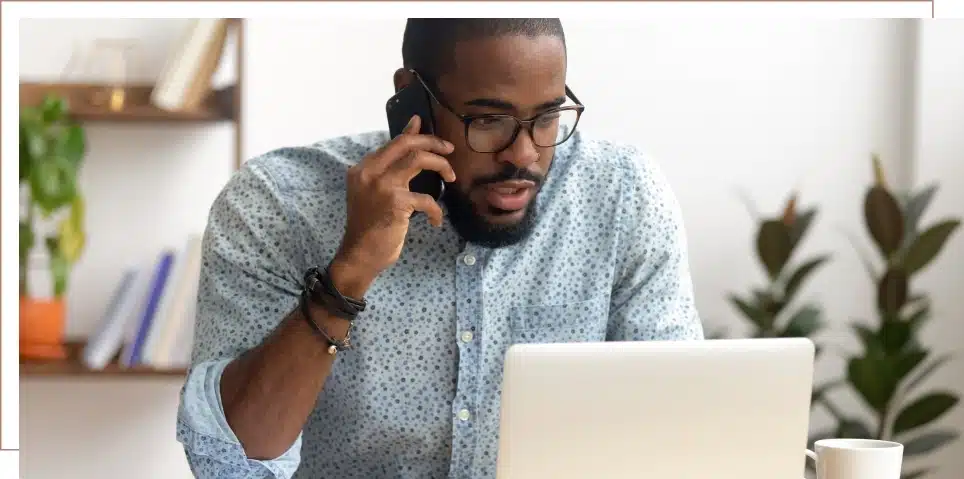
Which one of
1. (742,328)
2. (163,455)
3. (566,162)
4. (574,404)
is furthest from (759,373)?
(163,455)

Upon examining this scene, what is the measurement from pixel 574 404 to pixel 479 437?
380 millimetres

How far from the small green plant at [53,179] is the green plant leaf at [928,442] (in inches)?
57.1

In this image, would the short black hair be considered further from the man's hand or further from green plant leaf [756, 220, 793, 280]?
Answer: green plant leaf [756, 220, 793, 280]

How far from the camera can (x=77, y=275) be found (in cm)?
203

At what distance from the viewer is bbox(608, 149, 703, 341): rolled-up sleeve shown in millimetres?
1133

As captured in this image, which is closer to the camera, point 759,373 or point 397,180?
point 759,373

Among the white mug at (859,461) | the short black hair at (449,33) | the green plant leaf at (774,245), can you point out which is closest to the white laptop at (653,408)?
the white mug at (859,461)

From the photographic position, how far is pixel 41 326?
1.89 metres

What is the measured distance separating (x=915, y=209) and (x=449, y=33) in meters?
1.14

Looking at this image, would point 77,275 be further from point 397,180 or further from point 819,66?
point 819,66

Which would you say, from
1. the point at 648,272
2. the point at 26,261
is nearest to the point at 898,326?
the point at 648,272

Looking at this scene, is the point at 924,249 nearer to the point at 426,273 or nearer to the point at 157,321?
the point at 426,273

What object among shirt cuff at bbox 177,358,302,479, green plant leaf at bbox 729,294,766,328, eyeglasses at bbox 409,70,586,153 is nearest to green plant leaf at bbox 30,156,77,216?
shirt cuff at bbox 177,358,302,479

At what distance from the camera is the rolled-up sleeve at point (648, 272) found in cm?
113
